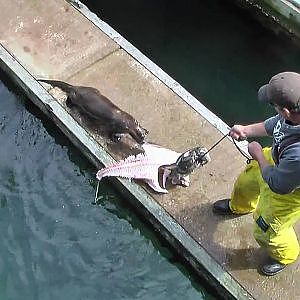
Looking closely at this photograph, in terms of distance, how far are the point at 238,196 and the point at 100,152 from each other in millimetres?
1568

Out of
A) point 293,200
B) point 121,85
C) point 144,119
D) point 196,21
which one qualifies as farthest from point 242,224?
point 196,21

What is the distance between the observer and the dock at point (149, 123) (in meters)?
5.77

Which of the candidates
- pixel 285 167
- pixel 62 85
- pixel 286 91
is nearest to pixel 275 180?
pixel 285 167

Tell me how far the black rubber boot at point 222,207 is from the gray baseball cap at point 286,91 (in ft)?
5.91

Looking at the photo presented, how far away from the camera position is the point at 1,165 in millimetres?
7020

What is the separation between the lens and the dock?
577cm

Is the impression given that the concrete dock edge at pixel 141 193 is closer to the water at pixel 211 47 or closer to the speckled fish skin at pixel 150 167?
the speckled fish skin at pixel 150 167

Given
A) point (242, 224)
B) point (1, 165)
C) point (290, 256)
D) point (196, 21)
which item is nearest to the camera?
point (290, 256)

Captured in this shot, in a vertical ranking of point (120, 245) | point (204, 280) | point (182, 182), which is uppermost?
point (182, 182)

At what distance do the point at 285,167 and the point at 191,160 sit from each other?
1.61 metres

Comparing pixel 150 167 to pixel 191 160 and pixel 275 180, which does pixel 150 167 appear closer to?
pixel 191 160

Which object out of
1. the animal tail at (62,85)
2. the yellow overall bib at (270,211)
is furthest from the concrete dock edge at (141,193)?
the yellow overall bib at (270,211)

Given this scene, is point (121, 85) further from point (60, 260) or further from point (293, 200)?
point (293, 200)

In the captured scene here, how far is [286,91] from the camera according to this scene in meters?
4.23
